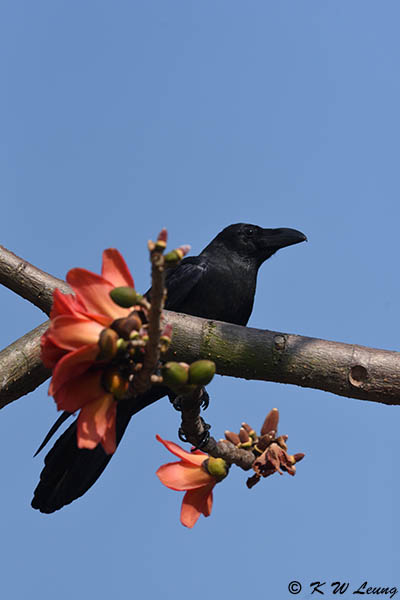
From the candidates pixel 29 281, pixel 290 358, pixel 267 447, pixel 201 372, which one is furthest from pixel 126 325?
pixel 29 281

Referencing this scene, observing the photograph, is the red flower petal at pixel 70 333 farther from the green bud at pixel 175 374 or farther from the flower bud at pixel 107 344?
the green bud at pixel 175 374

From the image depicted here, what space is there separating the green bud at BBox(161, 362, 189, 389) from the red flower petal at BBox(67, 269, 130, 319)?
133 mm

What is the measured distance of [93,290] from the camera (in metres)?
1.35

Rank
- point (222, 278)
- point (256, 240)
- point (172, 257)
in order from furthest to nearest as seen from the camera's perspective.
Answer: point (256, 240) < point (222, 278) < point (172, 257)

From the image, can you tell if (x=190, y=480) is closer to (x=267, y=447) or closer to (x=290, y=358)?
(x=267, y=447)

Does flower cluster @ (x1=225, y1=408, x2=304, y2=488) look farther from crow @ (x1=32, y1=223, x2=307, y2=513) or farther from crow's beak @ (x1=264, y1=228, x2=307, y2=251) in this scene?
crow's beak @ (x1=264, y1=228, x2=307, y2=251)

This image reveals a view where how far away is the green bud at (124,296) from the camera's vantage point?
1.31 metres

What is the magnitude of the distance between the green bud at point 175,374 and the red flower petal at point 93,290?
13 cm

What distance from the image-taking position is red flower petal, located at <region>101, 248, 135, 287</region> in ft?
4.43

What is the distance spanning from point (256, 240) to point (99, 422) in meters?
5.06

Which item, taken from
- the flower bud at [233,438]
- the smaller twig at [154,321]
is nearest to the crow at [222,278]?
the flower bud at [233,438]

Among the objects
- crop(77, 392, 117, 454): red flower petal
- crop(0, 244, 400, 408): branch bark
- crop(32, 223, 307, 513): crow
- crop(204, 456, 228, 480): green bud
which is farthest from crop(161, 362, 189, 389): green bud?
crop(32, 223, 307, 513): crow

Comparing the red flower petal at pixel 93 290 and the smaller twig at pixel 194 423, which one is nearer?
the red flower petal at pixel 93 290

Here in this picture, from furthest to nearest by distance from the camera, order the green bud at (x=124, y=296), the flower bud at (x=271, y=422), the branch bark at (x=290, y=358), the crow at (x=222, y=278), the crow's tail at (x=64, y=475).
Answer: the crow at (x=222, y=278), the crow's tail at (x=64, y=475), the branch bark at (x=290, y=358), the flower bud at (x=271, y=422), the green bud at (x=124, y=296)
